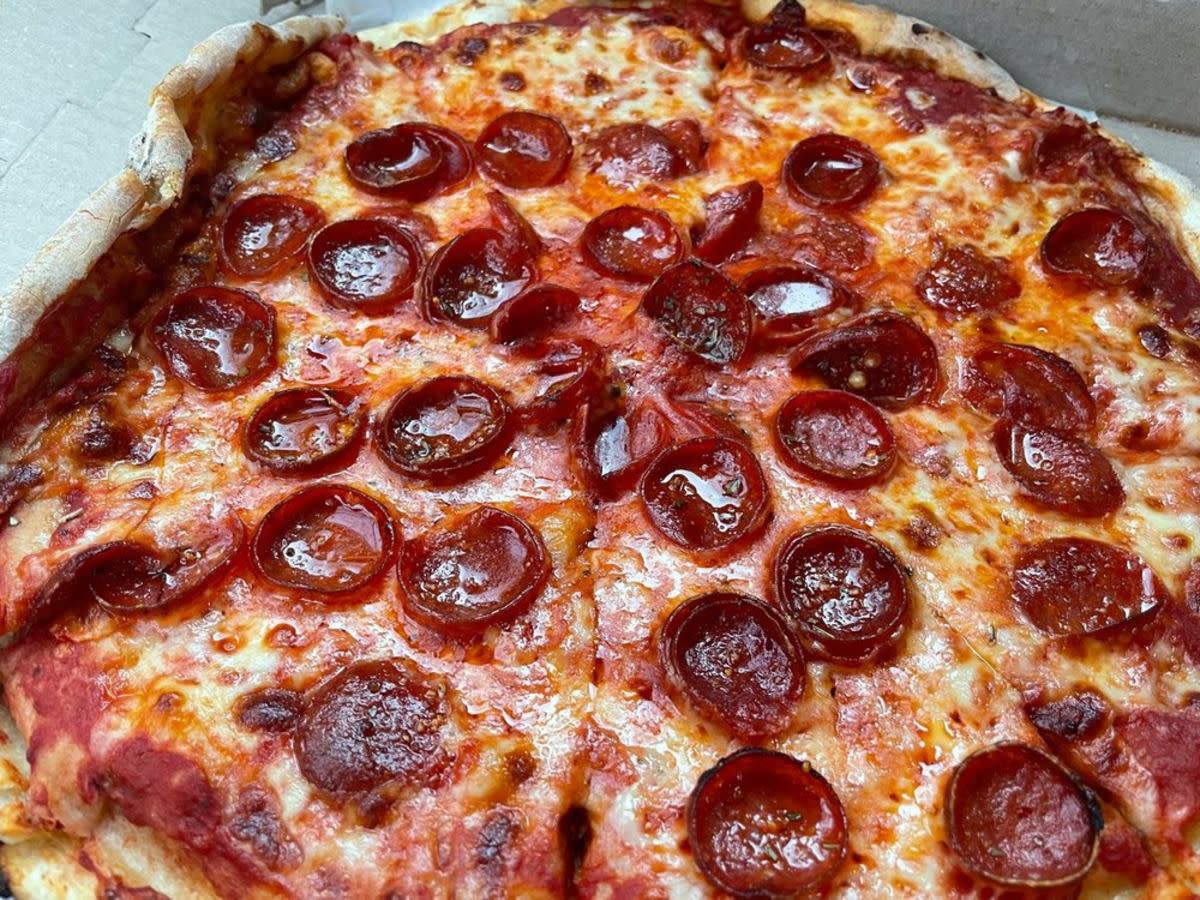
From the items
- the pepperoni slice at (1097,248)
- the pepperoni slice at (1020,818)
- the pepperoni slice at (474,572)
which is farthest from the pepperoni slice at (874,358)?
the pepperoni slice at (1020,818)

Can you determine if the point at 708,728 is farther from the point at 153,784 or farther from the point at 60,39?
the point at 60,39

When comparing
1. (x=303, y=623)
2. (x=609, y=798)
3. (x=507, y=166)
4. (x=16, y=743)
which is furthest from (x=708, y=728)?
(x=507, y=166)

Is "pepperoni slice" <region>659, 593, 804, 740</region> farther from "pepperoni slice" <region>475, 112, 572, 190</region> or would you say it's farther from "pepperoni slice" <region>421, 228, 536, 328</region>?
"pepperoni slice" <region>475, 112, 572, 190</region>

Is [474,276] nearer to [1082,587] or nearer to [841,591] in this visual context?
[841,591]

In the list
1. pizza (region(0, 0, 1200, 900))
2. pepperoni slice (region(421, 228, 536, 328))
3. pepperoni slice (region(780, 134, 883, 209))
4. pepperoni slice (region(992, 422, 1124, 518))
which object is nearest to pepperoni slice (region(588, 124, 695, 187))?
pizza (region(0, 0, 1200, 900))

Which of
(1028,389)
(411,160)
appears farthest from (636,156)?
(1028,389)
